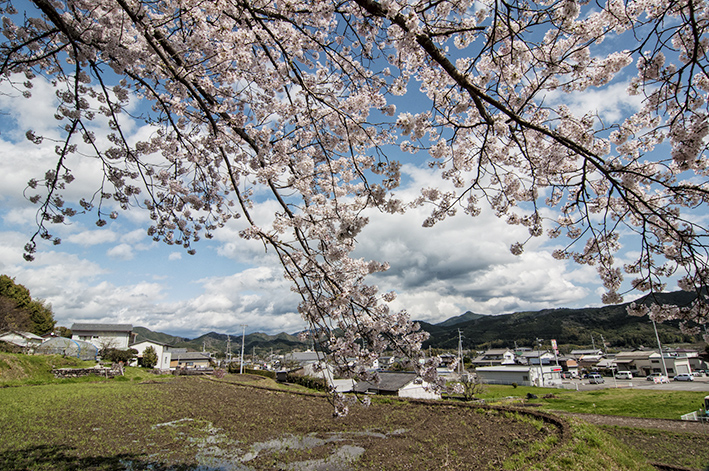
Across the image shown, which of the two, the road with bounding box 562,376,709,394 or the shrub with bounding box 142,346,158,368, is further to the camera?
the shrub with bounding box 142,346,158,368

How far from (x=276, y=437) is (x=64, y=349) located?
27.9 metres

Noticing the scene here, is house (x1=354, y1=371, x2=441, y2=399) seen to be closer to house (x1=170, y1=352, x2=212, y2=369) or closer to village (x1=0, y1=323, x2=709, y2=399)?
village (x1=0, y1=323, x2=709, y2=399)

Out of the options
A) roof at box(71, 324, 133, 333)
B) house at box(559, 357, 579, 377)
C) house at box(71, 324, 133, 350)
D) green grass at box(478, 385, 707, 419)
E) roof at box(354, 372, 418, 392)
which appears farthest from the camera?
house at box(559, 357, 579, 377)

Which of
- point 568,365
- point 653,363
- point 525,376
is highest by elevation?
point 525,376

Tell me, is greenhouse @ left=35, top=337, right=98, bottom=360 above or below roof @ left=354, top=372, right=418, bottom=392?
above

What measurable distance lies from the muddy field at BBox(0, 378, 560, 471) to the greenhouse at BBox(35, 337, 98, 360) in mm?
17027

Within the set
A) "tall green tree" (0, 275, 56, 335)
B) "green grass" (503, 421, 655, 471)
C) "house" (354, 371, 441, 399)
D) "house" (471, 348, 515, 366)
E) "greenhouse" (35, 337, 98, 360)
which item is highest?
"tall green tree" (0, 275, 56, 335)

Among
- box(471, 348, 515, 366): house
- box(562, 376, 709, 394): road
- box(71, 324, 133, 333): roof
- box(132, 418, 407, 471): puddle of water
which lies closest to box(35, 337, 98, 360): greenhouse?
box(71, 324, 133, 333): roof

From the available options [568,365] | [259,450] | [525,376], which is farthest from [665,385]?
[259,450]

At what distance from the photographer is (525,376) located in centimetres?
3994

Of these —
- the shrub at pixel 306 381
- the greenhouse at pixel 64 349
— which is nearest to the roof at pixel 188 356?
the greenhouse at pixel 64 349

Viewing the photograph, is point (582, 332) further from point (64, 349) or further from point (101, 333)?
point (64, 349)

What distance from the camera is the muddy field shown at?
613 cm

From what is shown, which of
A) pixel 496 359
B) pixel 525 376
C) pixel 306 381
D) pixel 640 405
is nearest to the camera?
pixel 640 405
